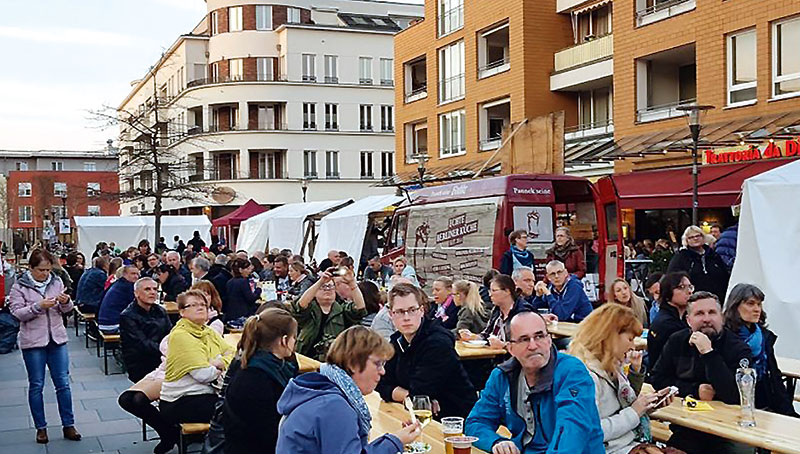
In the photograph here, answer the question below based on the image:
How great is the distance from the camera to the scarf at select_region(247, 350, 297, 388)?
5.12m

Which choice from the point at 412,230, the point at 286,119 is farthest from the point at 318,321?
the point at 286,119

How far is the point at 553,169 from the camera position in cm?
1856

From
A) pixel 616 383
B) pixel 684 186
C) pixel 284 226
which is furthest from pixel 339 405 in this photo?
pixel 284 226

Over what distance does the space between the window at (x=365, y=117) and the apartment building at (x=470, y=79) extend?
14451mm

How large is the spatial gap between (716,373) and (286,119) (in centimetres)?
4840

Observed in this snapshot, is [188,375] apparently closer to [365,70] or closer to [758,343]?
[758,343]

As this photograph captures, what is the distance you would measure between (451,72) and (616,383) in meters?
31.4

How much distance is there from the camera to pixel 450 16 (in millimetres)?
35438

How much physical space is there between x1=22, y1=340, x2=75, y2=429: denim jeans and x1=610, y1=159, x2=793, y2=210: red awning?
13298 millimetres

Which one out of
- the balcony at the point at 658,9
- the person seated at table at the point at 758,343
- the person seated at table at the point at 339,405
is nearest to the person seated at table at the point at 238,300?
the person seated at table at the point at 758,343

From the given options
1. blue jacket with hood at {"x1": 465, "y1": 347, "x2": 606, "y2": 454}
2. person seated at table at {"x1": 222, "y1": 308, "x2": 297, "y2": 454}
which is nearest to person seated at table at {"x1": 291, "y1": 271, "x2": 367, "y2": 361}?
person seated at table at {"x1": 222, "y1": 308, "x2": 297, "y2": 454}

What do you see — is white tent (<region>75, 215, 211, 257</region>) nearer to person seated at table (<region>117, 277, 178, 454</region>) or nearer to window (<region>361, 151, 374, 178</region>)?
window (<region>361, 151, 374, 178</region>)

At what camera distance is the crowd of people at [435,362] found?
4.32 metres

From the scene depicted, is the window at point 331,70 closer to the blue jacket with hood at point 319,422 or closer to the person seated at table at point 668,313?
the person seated at table at point 668,313
